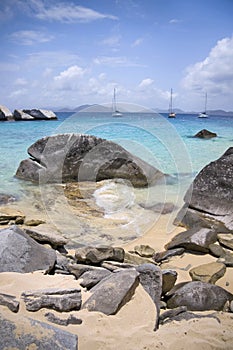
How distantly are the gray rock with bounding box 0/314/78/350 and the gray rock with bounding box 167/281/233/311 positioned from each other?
122 cm

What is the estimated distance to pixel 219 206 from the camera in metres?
5.27

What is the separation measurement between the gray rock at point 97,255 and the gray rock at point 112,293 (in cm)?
84

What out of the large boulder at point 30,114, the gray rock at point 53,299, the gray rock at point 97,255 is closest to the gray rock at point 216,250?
the gray rock at point 97,255

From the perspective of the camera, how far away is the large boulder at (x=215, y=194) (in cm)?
518

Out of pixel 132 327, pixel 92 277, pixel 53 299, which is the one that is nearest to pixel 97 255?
pixel 92 277

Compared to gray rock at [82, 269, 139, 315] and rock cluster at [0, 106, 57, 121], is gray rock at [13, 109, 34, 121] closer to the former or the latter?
rock cluster at [0, 106, 57, 121]

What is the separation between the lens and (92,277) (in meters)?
3.05

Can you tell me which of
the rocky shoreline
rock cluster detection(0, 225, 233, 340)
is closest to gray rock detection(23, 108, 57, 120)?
the rocky shoreline

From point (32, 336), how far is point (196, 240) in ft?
9.50

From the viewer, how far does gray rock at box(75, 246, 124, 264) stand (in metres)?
3.59

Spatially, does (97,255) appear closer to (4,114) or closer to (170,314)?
(170,314)

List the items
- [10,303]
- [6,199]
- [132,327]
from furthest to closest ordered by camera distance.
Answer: [6,199]
[132,327]
[10,303]

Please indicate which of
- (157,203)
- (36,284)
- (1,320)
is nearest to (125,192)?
(157,203)

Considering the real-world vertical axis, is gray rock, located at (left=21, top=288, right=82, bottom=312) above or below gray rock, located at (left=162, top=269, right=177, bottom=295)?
above
